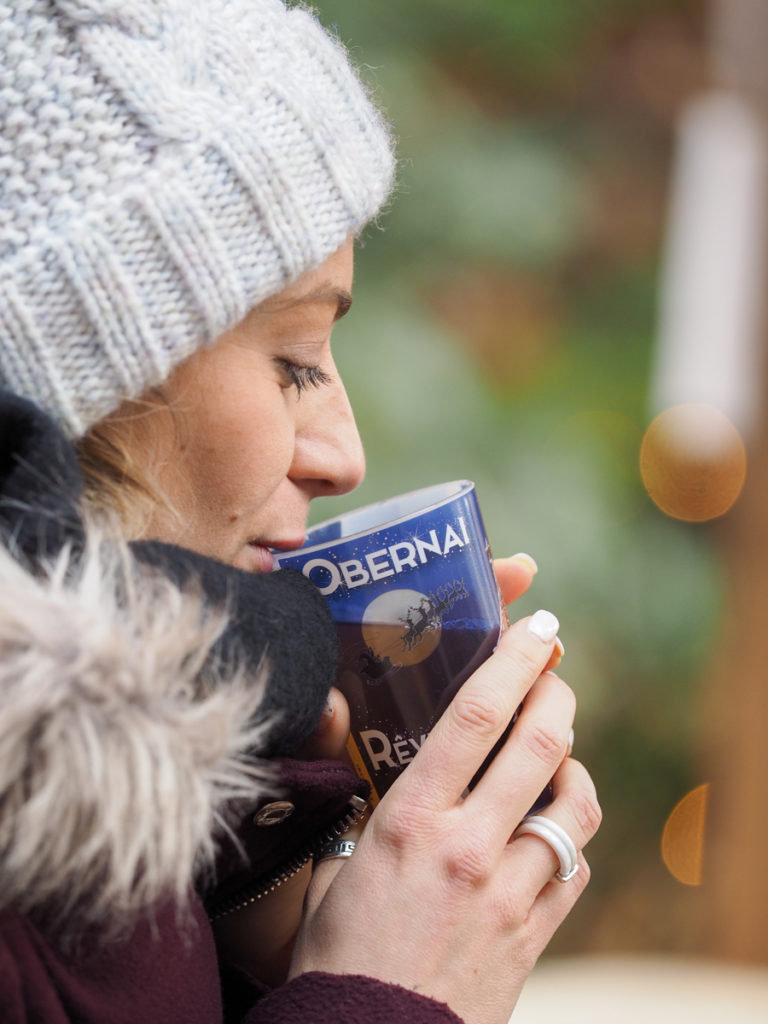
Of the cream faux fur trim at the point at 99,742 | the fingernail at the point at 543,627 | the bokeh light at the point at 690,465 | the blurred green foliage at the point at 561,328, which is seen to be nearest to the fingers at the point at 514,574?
the fingernail at the point at 543,627

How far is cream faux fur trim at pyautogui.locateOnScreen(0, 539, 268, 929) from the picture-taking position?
65 centimetres

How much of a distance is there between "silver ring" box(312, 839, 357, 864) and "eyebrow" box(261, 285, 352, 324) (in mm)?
564

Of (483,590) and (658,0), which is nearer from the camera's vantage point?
(483,590)

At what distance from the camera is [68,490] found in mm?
738

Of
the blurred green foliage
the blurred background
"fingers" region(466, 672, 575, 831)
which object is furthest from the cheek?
the blurred background

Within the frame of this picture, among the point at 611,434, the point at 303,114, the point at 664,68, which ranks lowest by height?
the point at 611,434

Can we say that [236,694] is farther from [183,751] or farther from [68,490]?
[68,490]

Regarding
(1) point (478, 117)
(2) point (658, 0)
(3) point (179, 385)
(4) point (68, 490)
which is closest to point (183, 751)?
(4) point (68, 490)

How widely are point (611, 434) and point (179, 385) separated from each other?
9.22ft

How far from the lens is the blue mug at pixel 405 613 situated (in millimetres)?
976

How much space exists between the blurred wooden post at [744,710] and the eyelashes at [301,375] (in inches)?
111

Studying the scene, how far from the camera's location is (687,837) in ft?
11.9

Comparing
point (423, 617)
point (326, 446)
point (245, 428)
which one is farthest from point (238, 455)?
point (423, 617)

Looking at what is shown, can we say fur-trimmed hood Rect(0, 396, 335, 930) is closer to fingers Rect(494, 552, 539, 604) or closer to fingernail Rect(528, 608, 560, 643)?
fingernail Rect(528, 608, 560, 643)
